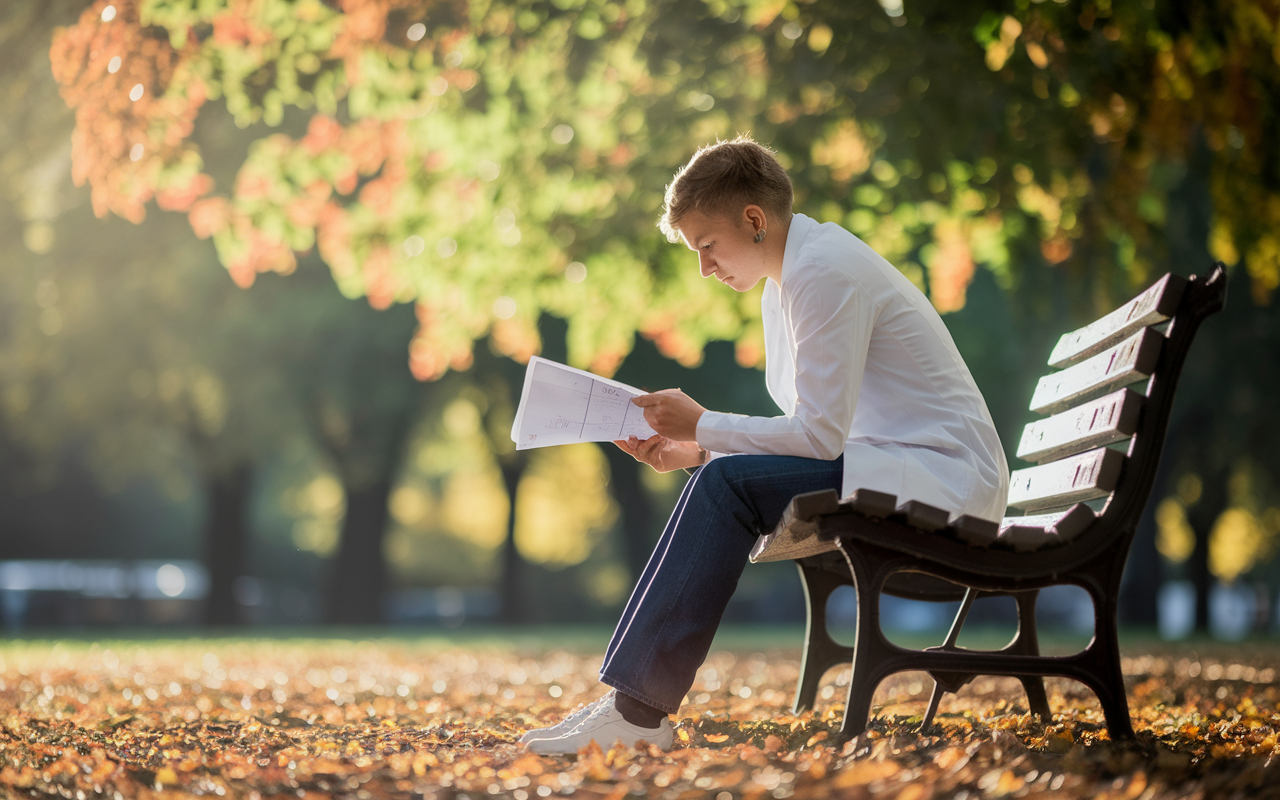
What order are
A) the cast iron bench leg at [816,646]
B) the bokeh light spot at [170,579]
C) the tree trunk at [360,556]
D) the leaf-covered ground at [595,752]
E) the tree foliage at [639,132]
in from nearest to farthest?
the leaf-covered ground at [595,752], the cast iron bench leg at [816,646], the tree foliage at [639,132], the tree trunk at [360,556], the bokeh light spot at [170,579]

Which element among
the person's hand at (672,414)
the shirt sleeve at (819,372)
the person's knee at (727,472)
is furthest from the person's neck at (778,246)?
the person's knee at (727,472)

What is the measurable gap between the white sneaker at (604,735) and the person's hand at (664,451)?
0.85 metres

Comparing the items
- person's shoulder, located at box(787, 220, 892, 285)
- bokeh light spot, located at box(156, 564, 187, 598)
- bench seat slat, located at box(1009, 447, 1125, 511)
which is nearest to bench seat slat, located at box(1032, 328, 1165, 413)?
bench seat slat, located at box(1009, 447, 1125, 511)

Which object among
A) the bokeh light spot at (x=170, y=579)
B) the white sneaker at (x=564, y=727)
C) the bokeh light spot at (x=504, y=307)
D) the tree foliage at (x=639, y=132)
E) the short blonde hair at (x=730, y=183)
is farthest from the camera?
the bokeh light spot at (x=170, y=579)

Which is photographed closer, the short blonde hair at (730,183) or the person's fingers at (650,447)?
the short blonde hair at (730,183)

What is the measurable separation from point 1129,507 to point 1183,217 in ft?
36.1

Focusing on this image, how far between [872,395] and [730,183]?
734 millimetres

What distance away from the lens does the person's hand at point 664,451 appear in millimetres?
3762

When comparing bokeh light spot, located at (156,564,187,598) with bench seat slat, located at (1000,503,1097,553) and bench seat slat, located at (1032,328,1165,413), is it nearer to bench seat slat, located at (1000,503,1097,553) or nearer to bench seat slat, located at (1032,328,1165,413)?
bench seat slat, located at (1032,328,1165,413)

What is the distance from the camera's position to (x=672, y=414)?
340 cm

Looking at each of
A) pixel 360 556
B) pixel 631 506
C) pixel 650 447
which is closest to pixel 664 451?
pixel 650 447

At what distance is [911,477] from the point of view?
3.22 metres

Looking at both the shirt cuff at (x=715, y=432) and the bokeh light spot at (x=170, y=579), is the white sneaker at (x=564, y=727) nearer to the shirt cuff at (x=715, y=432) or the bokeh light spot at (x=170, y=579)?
the shirt cuff at (x=715, y=432)

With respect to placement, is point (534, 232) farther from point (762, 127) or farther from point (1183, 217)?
point (1183, 217)
